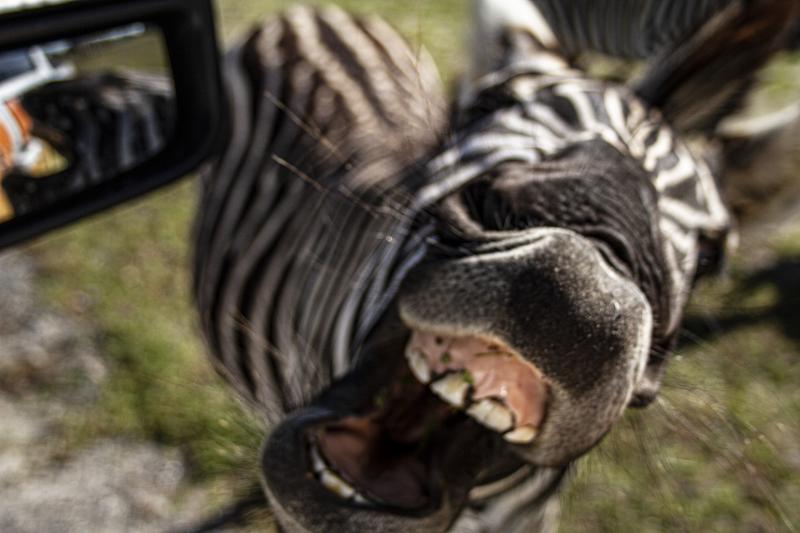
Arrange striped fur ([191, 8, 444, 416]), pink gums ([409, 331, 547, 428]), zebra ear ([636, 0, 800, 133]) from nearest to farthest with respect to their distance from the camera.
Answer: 1. pink gums ([409, 331, 547, 428])
2. zebra ear ([636, 0, 800, 133])
3. striped fur ([191, 8, 444, 416])

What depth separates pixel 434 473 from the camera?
4.25 ft

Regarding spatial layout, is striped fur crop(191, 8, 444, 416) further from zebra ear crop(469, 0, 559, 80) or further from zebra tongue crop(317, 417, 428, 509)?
zebra tongue crop(317, 417, 428, 509)

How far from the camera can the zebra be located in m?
1.04

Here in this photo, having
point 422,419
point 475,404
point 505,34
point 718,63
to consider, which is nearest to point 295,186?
point 505,34

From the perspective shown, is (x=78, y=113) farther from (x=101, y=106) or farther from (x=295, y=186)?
(x=295, y=186)

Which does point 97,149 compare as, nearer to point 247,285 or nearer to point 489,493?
point 247,285

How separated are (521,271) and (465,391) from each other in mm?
247

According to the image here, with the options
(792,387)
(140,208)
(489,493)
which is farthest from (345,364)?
(140,208)

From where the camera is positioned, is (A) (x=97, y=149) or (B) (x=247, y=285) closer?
(A) (x=97, y=149)

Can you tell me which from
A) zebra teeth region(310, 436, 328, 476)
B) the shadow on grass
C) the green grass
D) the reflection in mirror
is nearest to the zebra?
zebra teeth region(310, 436, 328, 476)

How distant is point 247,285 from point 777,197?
1.83 metres

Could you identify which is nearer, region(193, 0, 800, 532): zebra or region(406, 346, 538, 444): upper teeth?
region(193, 0, 800, 532): zebra

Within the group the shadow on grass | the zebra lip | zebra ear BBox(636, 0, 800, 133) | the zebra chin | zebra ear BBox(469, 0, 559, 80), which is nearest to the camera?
the zebra chin

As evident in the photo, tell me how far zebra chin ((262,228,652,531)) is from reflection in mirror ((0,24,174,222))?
41.6 inches
